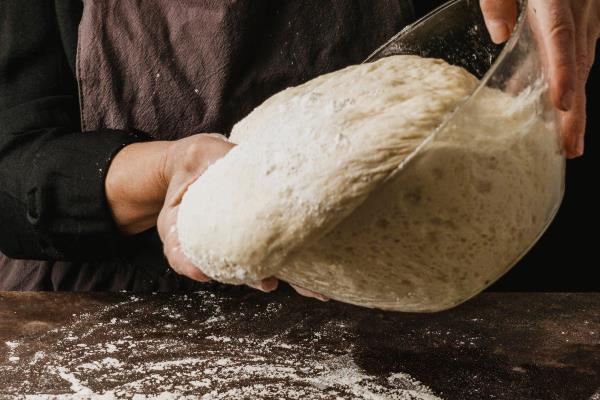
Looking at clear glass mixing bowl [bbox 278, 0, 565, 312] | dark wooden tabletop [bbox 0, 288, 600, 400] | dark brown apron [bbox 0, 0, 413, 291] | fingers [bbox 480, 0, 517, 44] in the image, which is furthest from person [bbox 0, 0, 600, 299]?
clear glass mixing bowl [bbox 278, 0, 565, 312]

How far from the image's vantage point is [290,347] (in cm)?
92

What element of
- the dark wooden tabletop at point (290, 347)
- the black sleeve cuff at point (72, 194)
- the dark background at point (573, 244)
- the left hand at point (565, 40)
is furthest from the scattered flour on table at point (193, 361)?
the dark background at point (573, 244)

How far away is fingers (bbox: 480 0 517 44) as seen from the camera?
2.35ft

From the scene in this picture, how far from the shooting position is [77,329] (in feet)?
3.28

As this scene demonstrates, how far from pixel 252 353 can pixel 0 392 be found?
0.29m

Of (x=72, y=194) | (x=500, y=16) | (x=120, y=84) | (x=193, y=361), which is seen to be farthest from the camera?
(x=120, y=84)

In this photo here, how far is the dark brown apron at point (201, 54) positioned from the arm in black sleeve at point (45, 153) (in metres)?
0.06

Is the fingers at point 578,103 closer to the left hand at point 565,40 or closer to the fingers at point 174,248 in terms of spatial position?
the left hand at point 565,40

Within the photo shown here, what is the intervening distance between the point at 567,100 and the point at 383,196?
0.57ft

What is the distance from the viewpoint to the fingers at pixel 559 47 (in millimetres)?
563

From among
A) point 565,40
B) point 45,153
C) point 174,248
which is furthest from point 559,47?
point 45,153

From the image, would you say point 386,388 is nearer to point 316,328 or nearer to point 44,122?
point 316,328

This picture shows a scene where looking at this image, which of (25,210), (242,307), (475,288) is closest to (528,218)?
(475,288)

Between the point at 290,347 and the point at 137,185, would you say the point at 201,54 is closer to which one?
the point at 137,185
